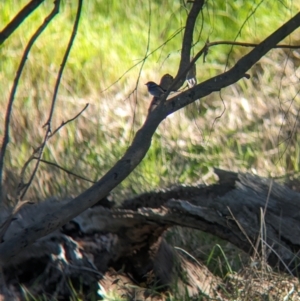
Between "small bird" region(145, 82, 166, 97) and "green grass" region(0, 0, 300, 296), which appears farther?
"green grass" region(0, 0, 300, 296)

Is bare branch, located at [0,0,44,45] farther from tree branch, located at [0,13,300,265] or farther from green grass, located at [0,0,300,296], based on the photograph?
green grass, located at [0,0,300,296]

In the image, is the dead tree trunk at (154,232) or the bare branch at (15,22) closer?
the bare branch at (15,22)

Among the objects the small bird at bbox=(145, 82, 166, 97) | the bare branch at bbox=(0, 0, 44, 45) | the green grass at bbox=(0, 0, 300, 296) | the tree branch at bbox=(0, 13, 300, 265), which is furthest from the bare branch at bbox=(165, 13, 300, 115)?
the green grass at bbox=(0, 0, 300, 296)

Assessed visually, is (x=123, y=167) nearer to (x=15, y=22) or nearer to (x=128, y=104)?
(x=15, y=22)

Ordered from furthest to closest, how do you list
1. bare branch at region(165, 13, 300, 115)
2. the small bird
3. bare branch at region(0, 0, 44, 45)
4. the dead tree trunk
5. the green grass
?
the green grass
the dead tree trunk
the small bird
bare branch at region(165, 13, 300, 115)
bare branch at region(0, 0, 44, 45)

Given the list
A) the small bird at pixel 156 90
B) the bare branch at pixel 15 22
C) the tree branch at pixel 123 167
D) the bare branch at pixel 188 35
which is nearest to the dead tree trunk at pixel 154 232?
the small bird at pixel 156 90

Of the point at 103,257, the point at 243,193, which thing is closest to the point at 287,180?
the point at 243,193

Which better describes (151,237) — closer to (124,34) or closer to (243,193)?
(243,193)

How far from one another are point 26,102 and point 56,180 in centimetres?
59

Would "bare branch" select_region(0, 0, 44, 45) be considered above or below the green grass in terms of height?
below

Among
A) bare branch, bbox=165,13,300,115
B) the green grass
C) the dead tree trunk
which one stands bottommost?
the dead tree trunk

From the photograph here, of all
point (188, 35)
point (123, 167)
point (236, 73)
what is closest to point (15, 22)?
point (123, 167)

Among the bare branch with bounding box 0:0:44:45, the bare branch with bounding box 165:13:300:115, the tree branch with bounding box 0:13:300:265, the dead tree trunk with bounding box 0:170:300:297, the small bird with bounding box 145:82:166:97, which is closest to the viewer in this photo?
the bare branch with bounding box 0:0:44:45

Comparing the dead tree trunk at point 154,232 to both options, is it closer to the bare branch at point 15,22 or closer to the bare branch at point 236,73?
the bare branch at point 236,73
